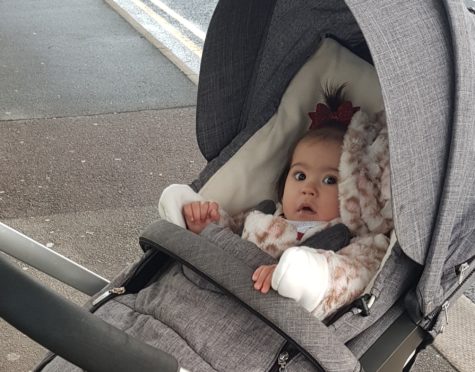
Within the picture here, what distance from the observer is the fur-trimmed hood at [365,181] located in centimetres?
193

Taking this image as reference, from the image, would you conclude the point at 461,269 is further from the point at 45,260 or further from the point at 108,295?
the point at 45,260

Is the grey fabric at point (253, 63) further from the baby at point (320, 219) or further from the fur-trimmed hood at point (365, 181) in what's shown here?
the fur-trimmed hood at point (365, 181)

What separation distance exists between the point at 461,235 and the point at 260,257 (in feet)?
1.51

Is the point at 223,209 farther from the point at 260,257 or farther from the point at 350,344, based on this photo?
the point at 350,344

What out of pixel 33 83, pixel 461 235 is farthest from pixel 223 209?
pixel 33 83

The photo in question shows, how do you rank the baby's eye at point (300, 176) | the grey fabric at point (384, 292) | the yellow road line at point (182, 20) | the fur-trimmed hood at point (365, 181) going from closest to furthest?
the grey fabric at point (384, 292) → the fur-trimmed hood at point (365, 181) → the baby's eye at point (300, 176) → the yellow road line at point (182, 20)

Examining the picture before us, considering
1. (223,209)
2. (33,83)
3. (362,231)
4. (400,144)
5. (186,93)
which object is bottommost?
(33,83)

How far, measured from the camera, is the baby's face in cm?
198

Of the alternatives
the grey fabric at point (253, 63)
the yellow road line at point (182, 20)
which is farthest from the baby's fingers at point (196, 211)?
the yellow road line at point (182, 20)

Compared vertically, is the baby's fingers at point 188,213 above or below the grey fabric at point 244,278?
below

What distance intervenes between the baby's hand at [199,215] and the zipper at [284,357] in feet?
1.69

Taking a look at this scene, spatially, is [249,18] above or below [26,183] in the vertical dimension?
above

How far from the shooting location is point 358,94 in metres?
2.16

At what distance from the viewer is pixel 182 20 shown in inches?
264
